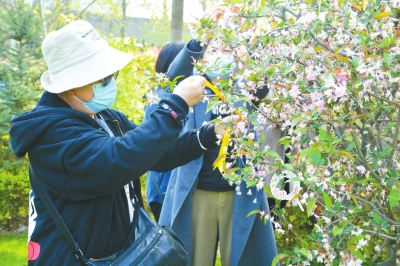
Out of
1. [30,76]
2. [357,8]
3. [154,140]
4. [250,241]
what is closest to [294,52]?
[357,8]

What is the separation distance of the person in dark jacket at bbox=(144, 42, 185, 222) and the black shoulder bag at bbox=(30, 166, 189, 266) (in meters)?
1.40

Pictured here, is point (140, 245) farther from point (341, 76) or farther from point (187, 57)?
point (187, 57)

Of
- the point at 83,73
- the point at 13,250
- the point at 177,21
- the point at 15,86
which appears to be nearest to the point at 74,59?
the point at 83,73

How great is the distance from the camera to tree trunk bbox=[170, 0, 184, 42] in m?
8.12

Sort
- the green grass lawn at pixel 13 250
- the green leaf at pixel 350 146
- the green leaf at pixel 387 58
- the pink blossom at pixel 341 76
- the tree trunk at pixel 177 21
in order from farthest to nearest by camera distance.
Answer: the tree trunk at pixel 177 21 → the green grass lawn at pixel 13 250 → the green leaf at pixel 350 146 → the pink blossom at pixel 341 76 → the green leaf at pixel 387 58

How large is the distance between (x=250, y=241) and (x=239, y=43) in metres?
1.42

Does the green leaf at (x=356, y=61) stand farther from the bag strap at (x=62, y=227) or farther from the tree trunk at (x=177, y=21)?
the tree trunk at (x=177, y=21)

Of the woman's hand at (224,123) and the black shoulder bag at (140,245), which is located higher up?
the woman's hand at (224,123)

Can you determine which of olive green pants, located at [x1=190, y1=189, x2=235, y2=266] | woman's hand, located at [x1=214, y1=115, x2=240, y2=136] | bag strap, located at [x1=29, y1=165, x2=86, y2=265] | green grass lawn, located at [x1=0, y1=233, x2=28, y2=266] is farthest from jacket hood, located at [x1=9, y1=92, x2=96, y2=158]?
green grass lawn, located at [x1=0, y1=233, x2=28, y2=266]

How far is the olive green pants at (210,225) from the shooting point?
342 cm

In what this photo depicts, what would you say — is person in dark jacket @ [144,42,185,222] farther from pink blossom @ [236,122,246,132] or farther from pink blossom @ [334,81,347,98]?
pink blossom @ [334,81,347,98]

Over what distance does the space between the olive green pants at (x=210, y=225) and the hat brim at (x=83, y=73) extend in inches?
56.2

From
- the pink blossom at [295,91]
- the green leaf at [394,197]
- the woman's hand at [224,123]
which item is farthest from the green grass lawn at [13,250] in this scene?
the green leaf at [394,197]

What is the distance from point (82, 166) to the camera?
2006 mm
